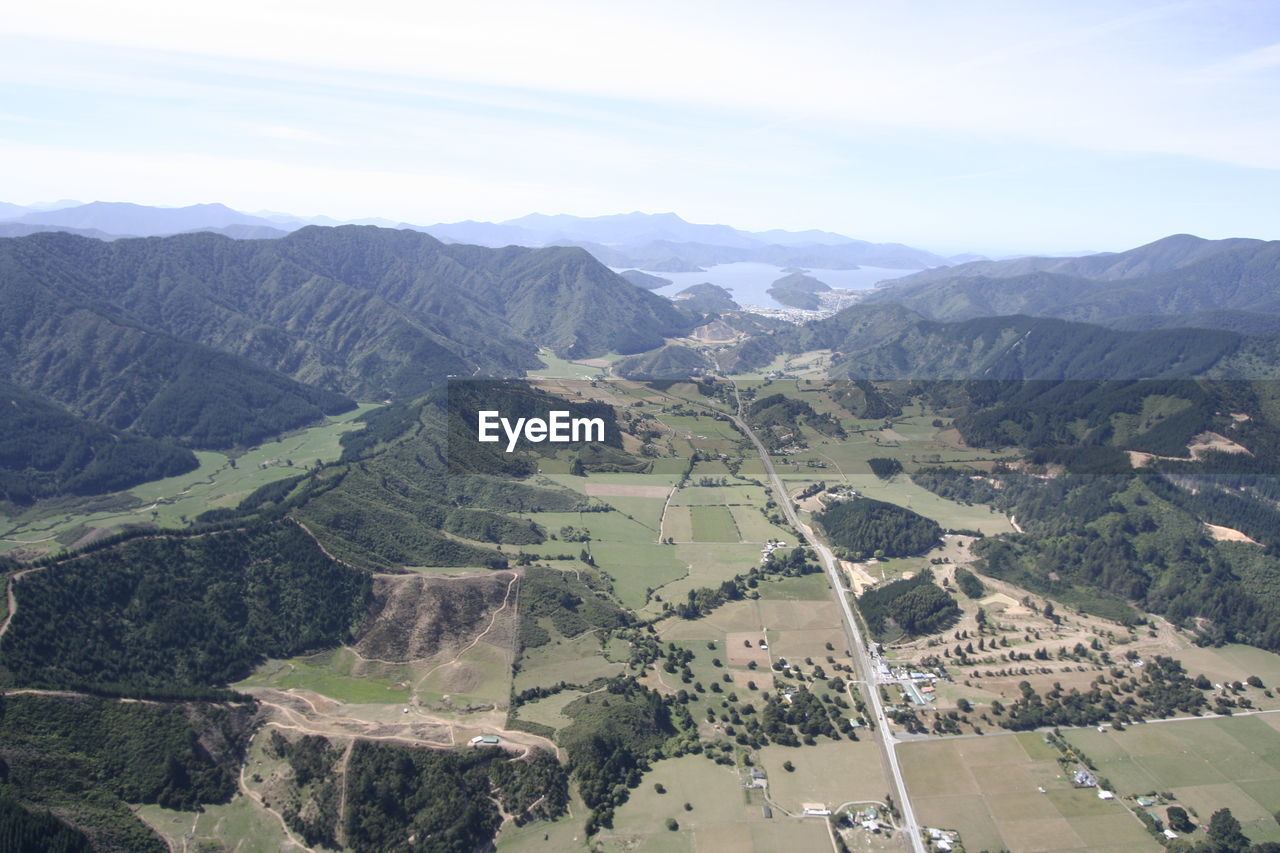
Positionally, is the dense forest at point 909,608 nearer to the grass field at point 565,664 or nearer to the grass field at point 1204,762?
the grass field at point 1204,762

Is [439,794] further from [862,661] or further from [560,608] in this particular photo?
[862,661]

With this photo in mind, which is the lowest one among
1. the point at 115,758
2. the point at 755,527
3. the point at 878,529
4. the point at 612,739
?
the point at 612,739

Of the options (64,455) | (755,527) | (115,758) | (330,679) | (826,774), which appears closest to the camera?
(115,758)

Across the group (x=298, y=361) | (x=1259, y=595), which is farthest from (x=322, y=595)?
(x=298, y=361)

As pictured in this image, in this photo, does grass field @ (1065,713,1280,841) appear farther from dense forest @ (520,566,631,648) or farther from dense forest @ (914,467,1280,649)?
dense forest @ (520,566,631,648)

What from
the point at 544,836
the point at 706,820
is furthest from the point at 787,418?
the point at 544,836

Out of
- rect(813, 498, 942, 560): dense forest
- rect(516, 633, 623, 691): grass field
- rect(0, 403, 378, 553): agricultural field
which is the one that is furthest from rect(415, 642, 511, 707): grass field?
rect(0, 403, 378, 553): agricultural field
